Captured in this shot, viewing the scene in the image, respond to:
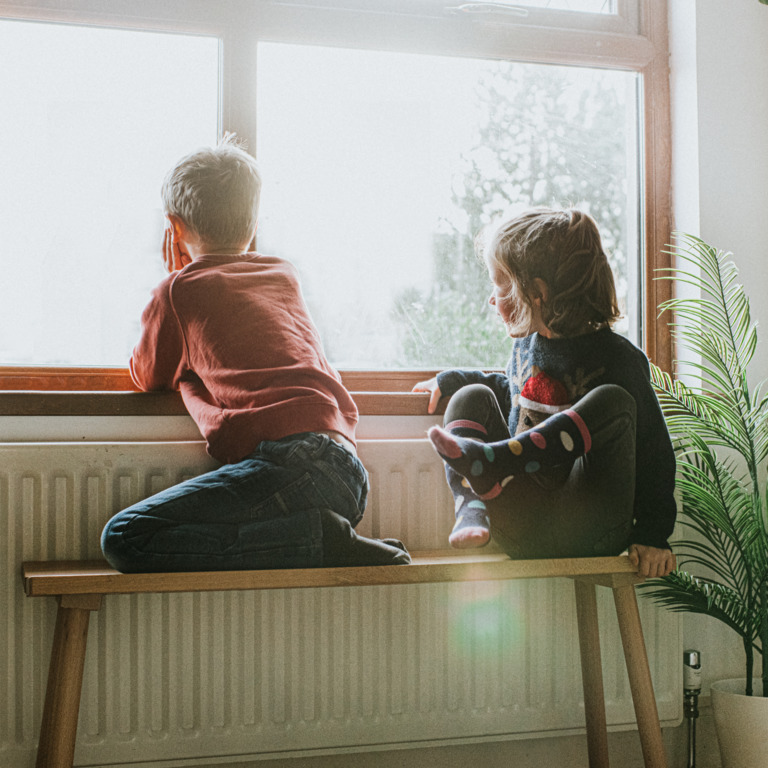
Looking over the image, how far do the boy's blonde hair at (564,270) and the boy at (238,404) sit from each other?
0.38m

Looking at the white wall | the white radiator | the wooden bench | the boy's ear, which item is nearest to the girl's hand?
the white radiator

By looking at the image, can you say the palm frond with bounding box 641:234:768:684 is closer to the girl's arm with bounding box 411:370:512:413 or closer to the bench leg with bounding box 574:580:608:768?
the bench leg with bounding box 574:580:608:768

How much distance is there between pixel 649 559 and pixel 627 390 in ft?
0.94

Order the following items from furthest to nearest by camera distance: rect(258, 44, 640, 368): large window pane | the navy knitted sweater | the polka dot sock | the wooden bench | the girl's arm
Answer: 1. rect(258, 44, 640, 368): large window pane
2. the girl's arm
3. the navy knitted sweater
4. the polka dot sock
5. the wooden bench

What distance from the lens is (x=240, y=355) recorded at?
1364 millimetres

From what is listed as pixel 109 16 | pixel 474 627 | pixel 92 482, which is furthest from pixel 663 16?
pixel 92 482

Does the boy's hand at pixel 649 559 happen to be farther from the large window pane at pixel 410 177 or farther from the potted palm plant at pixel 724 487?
the large window pane at pixel 410 177

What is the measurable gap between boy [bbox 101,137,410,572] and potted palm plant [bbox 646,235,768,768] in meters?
0.64

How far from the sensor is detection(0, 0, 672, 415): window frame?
1.67 metres

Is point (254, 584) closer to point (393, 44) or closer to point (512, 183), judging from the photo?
point (512, 183)

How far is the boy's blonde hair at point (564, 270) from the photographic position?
1.42 meters

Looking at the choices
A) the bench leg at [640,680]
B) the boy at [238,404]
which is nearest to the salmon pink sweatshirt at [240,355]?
the boy at [238,404]

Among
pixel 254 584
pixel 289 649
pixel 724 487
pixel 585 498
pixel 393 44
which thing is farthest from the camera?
pixel 393 44

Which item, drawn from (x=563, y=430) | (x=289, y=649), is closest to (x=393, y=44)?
(x=563, y=430)
